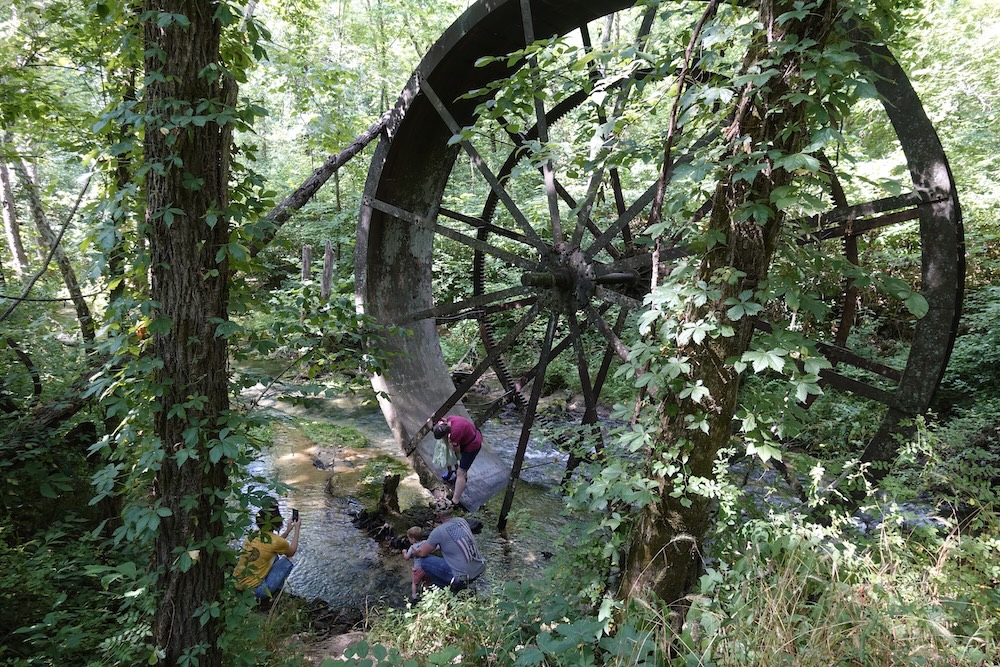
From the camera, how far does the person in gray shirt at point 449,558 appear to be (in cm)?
439

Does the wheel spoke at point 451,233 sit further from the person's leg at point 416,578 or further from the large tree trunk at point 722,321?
the large tree trunk at point 722,321

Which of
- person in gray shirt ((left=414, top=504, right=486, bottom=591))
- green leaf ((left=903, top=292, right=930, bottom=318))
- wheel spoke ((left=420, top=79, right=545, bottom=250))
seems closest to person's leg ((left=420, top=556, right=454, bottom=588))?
person in gray shirt ((left=414, top=504, right=486, bottom=591))

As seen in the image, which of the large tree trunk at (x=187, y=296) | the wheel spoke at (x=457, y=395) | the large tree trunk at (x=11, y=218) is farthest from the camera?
the large tree trunk at (x=11, y=218)

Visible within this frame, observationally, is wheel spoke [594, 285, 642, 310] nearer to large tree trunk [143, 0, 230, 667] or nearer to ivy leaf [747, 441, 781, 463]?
ivy leaf [747, 441, 781, 463]

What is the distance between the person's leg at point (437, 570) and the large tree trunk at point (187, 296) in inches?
71.6

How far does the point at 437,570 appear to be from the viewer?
14.4ft

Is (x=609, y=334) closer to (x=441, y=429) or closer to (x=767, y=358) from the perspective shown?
(x=441, y=429)

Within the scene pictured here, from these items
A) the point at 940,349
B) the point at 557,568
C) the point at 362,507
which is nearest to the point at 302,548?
the point at 362,507

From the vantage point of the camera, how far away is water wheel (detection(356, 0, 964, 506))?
315cm

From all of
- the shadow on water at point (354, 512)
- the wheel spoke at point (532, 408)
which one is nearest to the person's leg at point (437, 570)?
the shadow on water at point (354, 512)

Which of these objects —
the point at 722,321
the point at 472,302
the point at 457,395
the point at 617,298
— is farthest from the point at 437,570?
the point at 722,321

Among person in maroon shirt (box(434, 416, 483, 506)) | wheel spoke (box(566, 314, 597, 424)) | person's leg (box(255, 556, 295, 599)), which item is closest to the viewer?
person's leg (box(255, 556, 295, 599))

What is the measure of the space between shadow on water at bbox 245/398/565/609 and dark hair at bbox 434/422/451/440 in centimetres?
99

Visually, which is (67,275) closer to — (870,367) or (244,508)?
(244,508)
